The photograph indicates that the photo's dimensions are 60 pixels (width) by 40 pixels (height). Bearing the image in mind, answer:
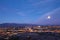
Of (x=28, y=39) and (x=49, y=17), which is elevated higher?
(x=49, y=17)

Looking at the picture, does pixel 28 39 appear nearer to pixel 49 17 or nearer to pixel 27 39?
pixel 27 39

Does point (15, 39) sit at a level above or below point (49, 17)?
below

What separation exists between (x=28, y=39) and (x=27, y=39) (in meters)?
0.15

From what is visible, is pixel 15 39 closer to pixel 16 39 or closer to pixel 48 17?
pixel 16 39

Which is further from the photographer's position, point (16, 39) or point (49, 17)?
point (49, 17)

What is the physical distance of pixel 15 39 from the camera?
15461 millimetres

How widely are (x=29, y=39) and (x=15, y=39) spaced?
1.79m

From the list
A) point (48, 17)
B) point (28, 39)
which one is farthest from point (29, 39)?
point (48, 17)

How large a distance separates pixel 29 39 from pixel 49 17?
1035cm

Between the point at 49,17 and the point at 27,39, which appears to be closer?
the point at 27,39

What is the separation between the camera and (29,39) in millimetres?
15461

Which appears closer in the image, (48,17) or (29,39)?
(29,39)

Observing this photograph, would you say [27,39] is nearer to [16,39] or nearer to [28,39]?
[28,39]

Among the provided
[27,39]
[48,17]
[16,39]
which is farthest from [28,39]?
[48,17]
